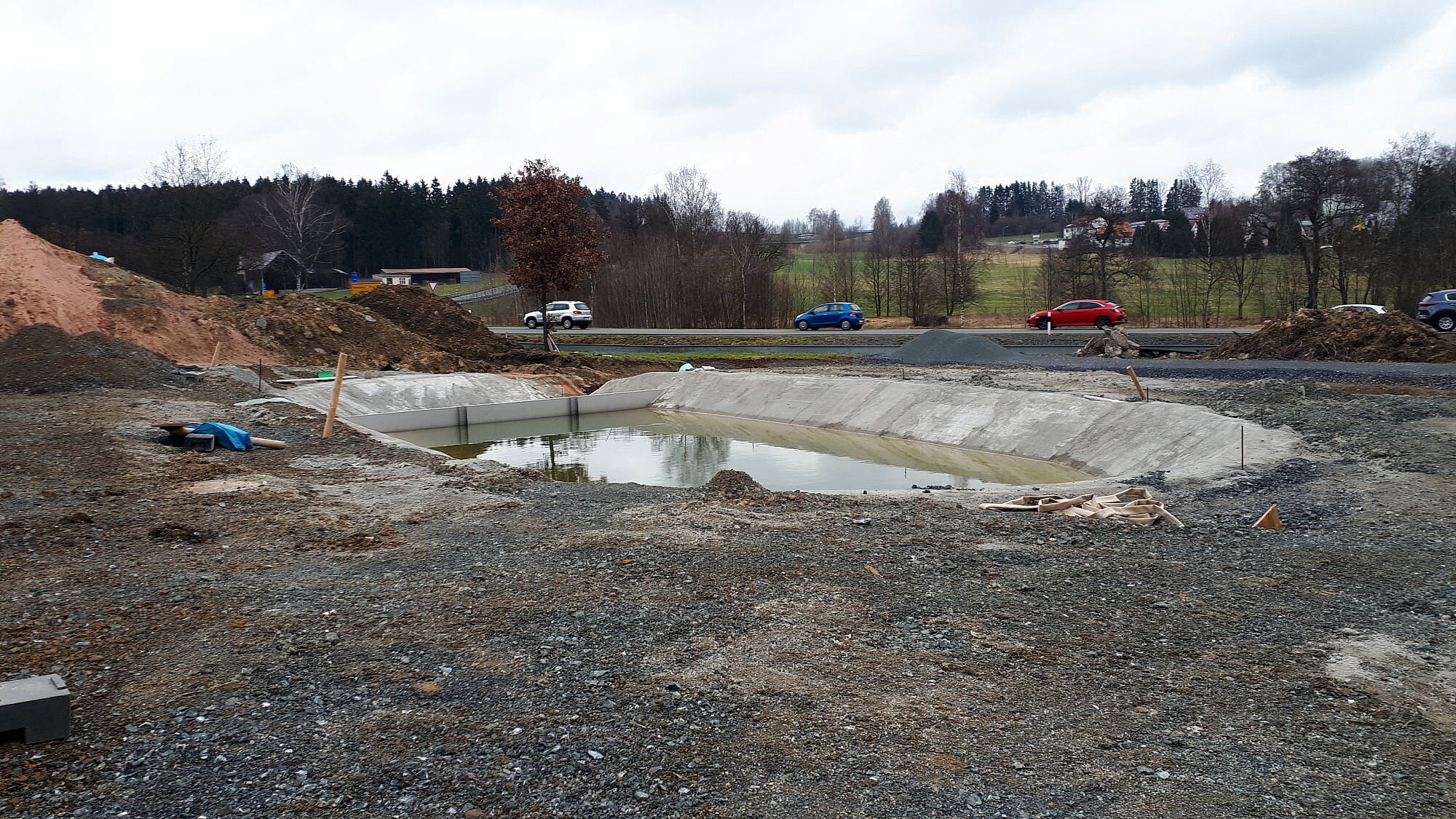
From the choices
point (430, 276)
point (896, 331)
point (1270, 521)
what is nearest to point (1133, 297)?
point (896, 331)

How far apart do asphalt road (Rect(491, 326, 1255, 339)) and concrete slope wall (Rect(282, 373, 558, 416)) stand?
16.8 metres

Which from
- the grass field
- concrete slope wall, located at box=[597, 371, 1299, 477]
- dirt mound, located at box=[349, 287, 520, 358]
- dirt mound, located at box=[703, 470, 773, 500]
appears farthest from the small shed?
dirt mound, located at box=[703, 470, 773, 500]

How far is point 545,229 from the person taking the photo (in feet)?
111

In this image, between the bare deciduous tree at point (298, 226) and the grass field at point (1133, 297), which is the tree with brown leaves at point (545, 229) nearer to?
the grass field at point (1133, 297)

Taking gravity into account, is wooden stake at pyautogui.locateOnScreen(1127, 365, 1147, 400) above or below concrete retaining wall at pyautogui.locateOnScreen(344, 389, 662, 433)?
above

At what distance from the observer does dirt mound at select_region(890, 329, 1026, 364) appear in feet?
96.8

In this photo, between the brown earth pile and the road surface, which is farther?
the road surface

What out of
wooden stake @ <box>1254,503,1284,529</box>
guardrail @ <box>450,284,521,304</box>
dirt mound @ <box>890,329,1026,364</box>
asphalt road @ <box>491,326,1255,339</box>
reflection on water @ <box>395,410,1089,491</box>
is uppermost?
guardrail @ <box>450,284,521,304</box>

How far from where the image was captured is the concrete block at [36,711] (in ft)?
15.4

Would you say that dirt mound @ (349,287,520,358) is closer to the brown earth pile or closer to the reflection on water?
the brown earth pile

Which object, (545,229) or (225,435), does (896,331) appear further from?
(225,435)

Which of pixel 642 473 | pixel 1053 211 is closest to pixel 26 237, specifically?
pixel 642 473

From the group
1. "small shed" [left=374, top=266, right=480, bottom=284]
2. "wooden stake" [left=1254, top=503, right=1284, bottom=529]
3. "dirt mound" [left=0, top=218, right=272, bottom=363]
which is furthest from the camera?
"small shed" [left=374, top=266, right=480, bottom=284]

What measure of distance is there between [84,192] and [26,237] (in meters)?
80.5
